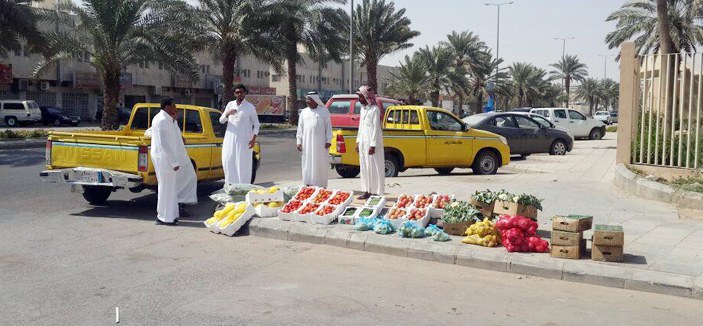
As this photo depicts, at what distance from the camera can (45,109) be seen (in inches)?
1777

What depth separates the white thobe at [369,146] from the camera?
10227 millimetres

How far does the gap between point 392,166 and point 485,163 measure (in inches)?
101

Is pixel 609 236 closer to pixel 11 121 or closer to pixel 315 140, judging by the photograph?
pixel 315 140

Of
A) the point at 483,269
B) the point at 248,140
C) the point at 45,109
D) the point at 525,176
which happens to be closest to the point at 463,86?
the point at 45,109

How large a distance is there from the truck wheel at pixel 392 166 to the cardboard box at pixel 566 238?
27.0ft

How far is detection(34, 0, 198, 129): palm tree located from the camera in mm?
27922

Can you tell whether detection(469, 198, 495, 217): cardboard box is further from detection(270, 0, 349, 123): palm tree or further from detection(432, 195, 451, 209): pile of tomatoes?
detection(270, 0, 349, 123): palm tree

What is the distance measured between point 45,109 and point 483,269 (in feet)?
145

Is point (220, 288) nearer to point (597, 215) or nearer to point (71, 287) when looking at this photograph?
point (71, 287)

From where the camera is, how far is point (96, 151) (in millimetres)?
10039

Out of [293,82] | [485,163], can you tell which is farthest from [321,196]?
[293,82]

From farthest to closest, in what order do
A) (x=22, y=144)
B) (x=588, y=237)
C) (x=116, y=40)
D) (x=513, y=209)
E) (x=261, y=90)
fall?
1. (x=261, y=90)
2. (x=116, y=40)
3. (x=22, y=144)
4. (x=588, y=237)
5. (x=513, y=209)

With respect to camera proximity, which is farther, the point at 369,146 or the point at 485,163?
the point at 485,163

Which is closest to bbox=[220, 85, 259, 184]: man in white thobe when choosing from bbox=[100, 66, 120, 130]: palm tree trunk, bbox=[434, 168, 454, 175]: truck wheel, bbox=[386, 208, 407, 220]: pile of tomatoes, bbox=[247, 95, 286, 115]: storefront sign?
bbox=[386, 208, 407, 220]: pile of tomatoes
